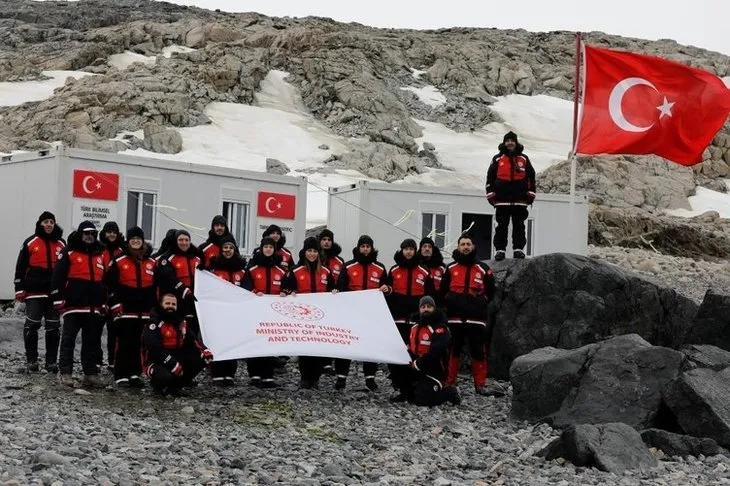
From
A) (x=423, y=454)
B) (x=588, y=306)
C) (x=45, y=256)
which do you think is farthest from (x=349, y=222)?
(x=423, y=454)

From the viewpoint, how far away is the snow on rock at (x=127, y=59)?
2817 inches

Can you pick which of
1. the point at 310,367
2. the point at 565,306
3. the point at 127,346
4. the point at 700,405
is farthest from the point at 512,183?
the point at 127,346

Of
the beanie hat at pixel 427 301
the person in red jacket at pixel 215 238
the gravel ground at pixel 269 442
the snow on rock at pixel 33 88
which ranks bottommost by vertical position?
the gravel ground at pixel 269 442

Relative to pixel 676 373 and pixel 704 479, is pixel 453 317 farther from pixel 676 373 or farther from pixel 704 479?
pixel 704 479

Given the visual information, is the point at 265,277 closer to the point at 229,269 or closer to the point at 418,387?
the point at 229,269

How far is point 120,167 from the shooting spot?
63.4ft

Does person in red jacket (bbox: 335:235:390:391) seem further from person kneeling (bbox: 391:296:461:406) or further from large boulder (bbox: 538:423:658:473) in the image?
large boulder (bbox: 538:423:658:473)

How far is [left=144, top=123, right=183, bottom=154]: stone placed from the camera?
52.7 m

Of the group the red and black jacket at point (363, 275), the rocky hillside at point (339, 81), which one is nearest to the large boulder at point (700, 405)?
the red and black jacket at point (363, 275)

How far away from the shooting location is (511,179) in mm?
14805

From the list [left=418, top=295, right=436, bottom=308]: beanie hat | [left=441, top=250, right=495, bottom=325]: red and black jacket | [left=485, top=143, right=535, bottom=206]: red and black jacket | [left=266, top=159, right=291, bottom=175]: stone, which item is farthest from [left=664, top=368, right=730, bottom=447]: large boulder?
[left=266, top=159, right=291, bottom=175]: stone

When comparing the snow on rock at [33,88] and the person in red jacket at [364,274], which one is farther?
the snow on rock at [33,88]

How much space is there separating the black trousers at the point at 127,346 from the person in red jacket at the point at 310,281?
188 centimetres

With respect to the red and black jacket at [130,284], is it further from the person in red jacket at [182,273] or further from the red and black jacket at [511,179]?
the red and black jacket at [511,179]
